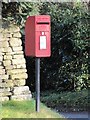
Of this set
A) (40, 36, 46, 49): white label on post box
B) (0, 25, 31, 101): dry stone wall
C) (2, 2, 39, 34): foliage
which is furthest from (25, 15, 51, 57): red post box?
(2, 2, 39, 34): foliage

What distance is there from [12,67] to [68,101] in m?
2.89

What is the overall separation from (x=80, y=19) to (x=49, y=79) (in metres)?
2.31

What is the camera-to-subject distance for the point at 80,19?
11.2m

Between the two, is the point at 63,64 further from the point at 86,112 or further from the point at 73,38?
the point at 86,112

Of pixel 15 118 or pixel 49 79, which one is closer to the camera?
pixel 15 118

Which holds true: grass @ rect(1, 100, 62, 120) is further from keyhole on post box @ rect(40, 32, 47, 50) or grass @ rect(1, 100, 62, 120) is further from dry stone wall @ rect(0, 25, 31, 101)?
keyhole on post box @ rect(40, 32, 47, 50)

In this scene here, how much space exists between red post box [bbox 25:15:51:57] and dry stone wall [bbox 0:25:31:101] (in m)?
0.97

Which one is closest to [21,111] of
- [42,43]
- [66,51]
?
[42,43]

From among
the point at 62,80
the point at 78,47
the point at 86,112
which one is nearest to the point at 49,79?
the point at 62,80

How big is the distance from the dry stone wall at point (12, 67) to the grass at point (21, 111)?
251 millimetres

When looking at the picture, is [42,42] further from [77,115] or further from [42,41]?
[77,115]

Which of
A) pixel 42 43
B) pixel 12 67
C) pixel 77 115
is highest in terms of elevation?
pixel 42 43

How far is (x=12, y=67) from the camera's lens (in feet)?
26.6

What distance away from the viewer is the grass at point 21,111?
22.1 ft
